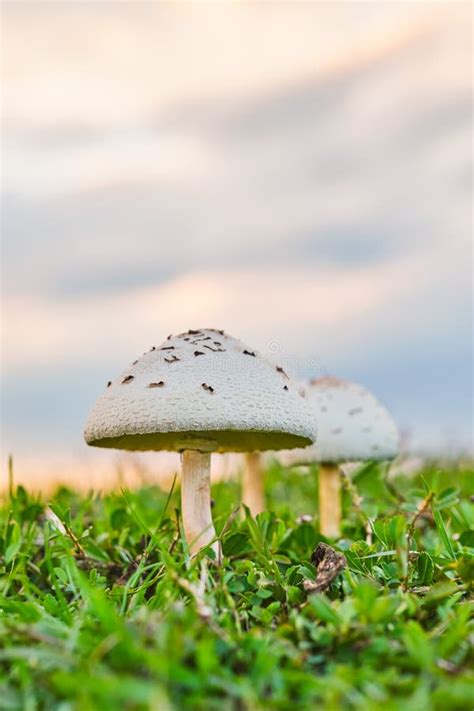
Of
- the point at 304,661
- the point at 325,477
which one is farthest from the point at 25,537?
the point at 304,661

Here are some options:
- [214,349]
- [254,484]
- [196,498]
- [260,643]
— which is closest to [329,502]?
[254,484]

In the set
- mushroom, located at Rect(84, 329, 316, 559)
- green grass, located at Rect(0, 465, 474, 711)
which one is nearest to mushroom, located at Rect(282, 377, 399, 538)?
mushroom, located at Rect(84, 329, 316, 559)

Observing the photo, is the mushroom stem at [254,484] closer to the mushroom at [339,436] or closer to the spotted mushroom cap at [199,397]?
the mushroom at [339,436]

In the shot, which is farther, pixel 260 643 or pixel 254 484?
pixel 254 484

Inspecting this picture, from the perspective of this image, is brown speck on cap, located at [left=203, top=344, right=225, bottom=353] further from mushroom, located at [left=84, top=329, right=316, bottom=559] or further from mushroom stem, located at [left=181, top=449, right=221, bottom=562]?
mushroom stem, located at [left=181, top=449, right=221, bottom=562]

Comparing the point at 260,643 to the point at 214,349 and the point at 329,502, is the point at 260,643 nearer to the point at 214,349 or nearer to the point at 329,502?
the point at 214,349

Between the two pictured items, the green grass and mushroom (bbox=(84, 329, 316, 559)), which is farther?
mushroom (bbox=(84, 329, 316, 559))
